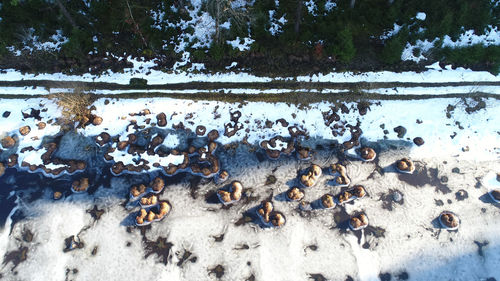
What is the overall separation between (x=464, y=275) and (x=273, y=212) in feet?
52.2

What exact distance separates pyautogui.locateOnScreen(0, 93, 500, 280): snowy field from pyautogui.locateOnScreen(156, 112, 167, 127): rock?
0.24 m

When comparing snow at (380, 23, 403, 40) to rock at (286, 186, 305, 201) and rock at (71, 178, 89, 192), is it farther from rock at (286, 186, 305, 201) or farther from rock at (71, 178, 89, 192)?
rock at (71, 178, 89, 192)

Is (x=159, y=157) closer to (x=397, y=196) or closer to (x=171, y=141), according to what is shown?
(x=171, y=141)

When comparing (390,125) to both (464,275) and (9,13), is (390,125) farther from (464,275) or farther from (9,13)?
(9,13)

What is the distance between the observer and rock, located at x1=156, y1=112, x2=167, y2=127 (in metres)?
25.5

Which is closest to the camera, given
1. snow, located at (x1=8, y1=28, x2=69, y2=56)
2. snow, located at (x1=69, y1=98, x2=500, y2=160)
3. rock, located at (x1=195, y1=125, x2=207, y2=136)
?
snow, located at (x1=69, y1=98, x2=500, y2=160)

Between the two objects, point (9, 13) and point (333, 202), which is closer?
point (333, 202)

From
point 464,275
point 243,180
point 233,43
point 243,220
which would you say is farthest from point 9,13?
point 464,275

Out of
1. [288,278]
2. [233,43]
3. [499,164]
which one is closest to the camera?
[288,278]

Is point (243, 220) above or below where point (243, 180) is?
below

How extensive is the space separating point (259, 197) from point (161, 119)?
1154 cm

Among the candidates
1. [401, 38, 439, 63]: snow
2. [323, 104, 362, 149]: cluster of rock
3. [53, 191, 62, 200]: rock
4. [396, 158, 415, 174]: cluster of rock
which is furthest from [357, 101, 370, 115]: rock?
[53, 191, 62, 200]: rock

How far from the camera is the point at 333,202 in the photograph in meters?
23.5

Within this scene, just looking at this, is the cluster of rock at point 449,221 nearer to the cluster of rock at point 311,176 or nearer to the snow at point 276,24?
the cluster of rock at point 311,176
